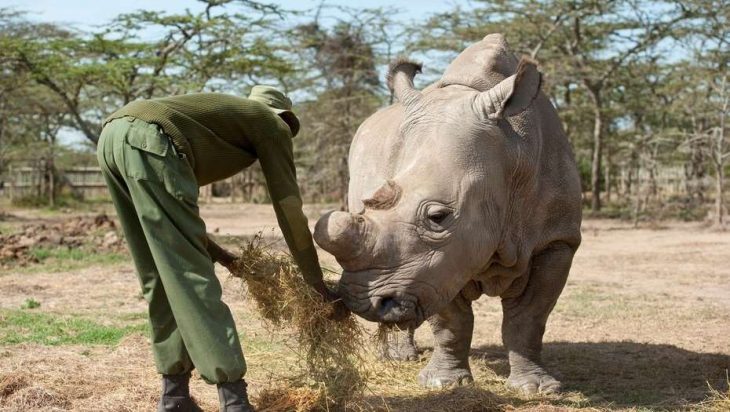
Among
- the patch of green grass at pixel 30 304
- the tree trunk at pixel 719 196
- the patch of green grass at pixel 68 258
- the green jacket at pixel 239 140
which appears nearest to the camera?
the green jacket at pixel 239 140

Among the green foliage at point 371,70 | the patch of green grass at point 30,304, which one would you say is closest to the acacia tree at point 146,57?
the green foliage at point 371,70

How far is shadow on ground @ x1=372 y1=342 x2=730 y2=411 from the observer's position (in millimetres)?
5148

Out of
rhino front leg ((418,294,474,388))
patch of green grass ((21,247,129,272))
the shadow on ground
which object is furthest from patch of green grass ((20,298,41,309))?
rhino front leg ((418,294,474,388))

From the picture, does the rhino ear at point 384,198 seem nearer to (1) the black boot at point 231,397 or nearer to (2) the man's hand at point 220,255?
(2) the man's hand at point 220,255

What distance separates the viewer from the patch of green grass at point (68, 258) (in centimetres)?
1235

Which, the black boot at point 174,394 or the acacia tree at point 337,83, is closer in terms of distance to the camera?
the black boot at point 174,394

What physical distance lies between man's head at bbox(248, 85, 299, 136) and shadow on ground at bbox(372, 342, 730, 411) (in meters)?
1.67

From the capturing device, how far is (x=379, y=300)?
449 cm

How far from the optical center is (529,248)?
18.2 feet

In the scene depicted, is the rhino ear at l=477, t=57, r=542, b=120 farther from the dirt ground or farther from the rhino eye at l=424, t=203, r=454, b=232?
the dirt ground

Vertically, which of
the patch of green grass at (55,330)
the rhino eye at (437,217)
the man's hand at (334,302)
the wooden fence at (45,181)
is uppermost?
the rhino eye at (437,217)

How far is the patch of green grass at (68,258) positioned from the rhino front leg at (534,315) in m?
7.93

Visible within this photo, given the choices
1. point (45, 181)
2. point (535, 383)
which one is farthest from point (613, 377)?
point (45, 181)

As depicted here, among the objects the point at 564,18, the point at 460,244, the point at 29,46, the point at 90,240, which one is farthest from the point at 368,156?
the point at 564,18
